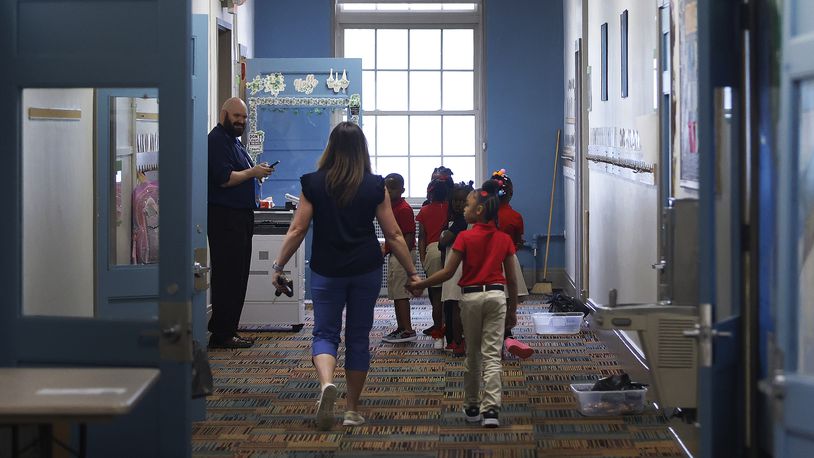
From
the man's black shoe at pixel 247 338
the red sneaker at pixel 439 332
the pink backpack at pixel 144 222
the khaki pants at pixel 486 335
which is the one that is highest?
the pink backpack at pixel 144 222

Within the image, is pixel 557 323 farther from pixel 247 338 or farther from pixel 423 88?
pixel 423 88

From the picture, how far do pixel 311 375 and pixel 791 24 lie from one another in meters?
4.67

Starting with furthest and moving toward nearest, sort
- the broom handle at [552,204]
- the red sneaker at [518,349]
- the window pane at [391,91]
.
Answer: the window pane at [391,91] → the broom handle at [552,204] → the red sneaker at [518,349]

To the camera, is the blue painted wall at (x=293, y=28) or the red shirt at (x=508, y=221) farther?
the blue painted wall at (x=293, y=28)

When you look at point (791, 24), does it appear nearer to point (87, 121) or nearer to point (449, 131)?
point (87, 121)

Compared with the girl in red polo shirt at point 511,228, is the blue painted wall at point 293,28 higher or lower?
higher

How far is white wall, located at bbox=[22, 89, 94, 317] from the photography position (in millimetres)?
3713

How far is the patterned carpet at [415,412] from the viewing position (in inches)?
212

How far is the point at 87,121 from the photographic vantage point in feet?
13.6

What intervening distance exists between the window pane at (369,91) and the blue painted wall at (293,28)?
45 cm

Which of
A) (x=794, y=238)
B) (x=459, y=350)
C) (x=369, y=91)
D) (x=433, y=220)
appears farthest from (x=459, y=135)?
(x=794, y=238)

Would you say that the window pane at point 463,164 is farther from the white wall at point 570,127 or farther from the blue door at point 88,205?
the blue door at point 88,205

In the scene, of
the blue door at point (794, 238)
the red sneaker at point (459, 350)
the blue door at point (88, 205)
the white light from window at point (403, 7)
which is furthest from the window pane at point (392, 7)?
the blue door at point (794, 238)

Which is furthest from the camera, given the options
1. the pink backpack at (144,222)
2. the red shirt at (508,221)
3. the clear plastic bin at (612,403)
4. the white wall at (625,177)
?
the red shirt at (508,221)
